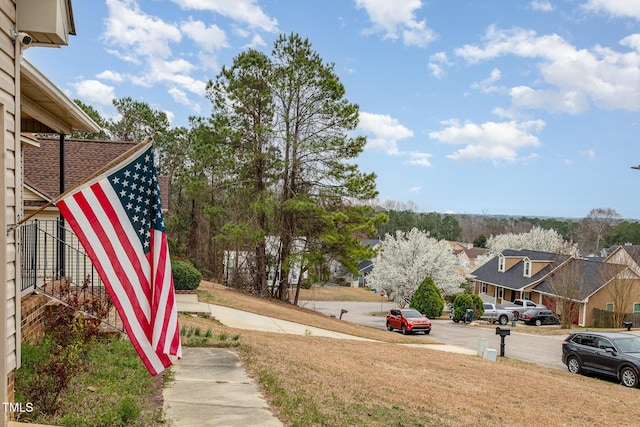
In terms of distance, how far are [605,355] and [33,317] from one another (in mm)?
15919

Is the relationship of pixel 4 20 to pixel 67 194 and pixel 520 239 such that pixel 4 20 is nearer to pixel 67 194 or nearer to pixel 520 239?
pixel 67 194

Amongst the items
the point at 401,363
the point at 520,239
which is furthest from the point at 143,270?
the point at 520,239

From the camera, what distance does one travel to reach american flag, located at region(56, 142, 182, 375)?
473cm

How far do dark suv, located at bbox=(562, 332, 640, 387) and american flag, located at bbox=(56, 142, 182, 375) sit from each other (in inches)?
584

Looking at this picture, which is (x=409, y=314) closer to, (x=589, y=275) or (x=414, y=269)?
(x=414, y=269)

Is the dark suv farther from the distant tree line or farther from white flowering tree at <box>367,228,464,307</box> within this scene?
the distant tree line

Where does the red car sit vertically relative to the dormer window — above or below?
below

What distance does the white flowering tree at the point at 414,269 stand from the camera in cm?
4409

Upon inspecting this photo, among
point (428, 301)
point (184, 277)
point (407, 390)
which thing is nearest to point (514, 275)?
point (428, 301)

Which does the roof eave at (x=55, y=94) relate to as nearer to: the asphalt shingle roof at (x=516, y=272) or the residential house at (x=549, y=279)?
the residential house at (x=549, y=279)

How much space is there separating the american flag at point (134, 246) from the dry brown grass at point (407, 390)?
2.22 meters

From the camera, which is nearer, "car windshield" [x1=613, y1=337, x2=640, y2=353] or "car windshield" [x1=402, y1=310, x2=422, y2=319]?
"car windshield" [x1=613, y1=337, x2=640, y2=353]

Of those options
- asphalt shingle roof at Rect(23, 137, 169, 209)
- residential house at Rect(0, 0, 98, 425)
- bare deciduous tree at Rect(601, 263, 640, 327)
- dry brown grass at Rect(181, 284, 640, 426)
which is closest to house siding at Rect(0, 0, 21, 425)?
residential house at Rect(0, 0, 98, 425)

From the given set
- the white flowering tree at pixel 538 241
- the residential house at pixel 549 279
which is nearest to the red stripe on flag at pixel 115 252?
the residential house at pixel 549 279
